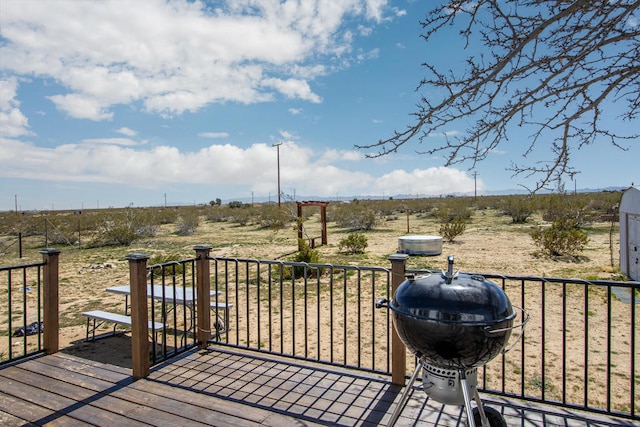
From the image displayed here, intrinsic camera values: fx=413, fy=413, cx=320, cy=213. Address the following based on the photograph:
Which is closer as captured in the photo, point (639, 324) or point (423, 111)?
point (423, 111)

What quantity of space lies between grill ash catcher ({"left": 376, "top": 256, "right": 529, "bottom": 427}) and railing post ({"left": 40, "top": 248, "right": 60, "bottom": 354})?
357cm

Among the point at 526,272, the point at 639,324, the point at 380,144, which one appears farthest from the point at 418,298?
the point at 526,272

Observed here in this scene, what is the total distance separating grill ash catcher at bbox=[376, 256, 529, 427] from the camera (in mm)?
1897

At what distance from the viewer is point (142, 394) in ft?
10.6

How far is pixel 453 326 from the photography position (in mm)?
1885

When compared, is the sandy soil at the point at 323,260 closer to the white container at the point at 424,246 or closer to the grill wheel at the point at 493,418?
the white container at the point at 424,246

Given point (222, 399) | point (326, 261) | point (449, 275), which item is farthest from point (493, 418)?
point (326, 261)

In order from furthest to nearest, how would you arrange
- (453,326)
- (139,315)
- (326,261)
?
1. (326,261)
2. (139,315)
3. (453,326)

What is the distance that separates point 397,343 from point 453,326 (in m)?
1.45

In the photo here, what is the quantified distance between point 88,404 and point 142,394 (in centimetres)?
37

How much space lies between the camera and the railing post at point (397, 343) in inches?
125

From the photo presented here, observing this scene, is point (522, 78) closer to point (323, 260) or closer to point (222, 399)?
point (222, 399)

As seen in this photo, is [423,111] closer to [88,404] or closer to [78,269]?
[88,404]

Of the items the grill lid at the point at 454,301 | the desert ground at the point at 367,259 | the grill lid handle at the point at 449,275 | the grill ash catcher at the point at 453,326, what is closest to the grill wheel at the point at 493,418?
the grill ash catcher at the point at 453,326
